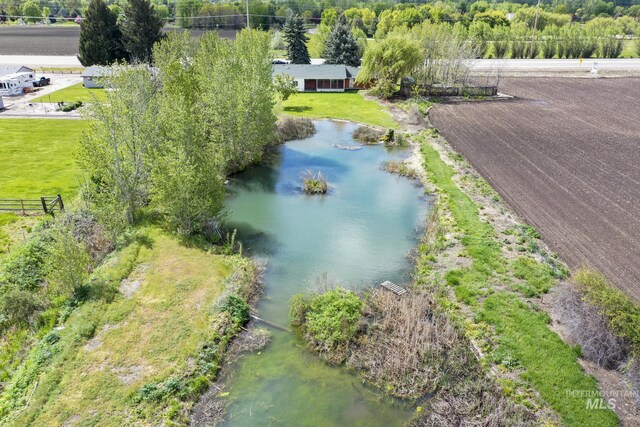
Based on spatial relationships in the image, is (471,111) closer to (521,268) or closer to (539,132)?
(539,132)

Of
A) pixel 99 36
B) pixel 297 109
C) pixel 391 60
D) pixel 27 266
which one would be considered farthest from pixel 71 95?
pixel 27 266

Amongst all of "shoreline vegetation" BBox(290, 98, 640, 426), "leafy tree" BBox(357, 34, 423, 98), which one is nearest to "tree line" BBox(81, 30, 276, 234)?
"shoreline vegetation" BBox(290, 98, 640, 426)

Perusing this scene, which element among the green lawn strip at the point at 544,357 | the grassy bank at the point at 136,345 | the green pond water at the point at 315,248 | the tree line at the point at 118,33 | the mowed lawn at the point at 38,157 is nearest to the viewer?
the green lawn strip at the point at 544,357

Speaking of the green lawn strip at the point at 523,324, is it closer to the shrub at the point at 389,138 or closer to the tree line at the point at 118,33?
the shrub at the point at 389,138

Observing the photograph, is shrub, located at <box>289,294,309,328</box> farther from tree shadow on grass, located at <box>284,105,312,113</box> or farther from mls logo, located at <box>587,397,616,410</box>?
tree shadow on grass, located at <box>284,105,312,113</box>

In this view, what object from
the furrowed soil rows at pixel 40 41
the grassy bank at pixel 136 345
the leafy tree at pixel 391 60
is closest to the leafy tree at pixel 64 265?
the grassy bank at pixel 136 345

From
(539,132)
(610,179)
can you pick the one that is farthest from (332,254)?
(539,132)
